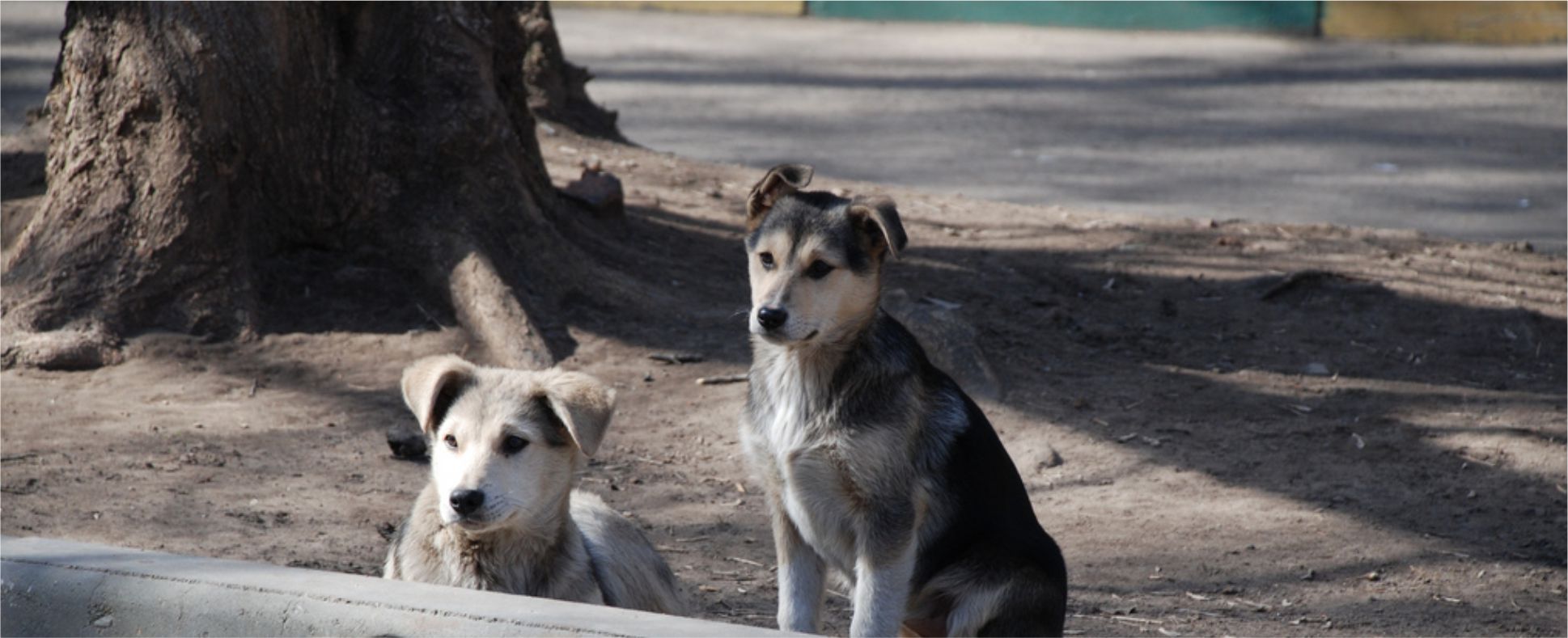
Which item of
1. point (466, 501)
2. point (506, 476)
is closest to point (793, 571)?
point (506, 476)

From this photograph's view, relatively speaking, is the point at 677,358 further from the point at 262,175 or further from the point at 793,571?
the point at 793,571

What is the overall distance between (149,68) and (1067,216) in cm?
642

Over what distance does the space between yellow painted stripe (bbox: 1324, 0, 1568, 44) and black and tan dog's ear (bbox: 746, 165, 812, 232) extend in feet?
52.8

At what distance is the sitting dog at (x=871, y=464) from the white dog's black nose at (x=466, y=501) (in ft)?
3.10

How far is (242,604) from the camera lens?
4.40m

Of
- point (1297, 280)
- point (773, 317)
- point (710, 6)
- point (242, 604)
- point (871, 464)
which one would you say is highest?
point (773, 317)

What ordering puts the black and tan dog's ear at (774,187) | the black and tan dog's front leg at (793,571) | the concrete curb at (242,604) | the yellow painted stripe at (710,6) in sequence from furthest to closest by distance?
the yellow painted stripe at (710,6) < the black and tan dog's ear at (774,187) < the black and tan dog's front leg at (793,571) < the concrete curb at (242,604)

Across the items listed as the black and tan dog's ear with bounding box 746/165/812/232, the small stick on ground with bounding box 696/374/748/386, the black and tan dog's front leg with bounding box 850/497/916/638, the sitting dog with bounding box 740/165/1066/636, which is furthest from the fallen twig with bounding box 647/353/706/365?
the black and tan dog's front leg with bounding box 850/497/916/638

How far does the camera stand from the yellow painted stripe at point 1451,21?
62.4ft

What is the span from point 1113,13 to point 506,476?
55.7 ft

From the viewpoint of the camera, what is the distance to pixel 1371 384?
320 inches

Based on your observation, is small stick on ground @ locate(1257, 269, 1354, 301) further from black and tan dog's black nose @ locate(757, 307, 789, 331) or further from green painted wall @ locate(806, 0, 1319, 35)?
green painted wall @ locate(806, 0, 1319, 35)

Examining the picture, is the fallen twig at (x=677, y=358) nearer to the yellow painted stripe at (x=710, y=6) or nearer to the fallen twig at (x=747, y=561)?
the fallen twig at (x=747, y=561)

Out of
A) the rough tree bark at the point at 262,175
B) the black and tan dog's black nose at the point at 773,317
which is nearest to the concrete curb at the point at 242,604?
the black and tan dog's black nose at the point at 773,317
